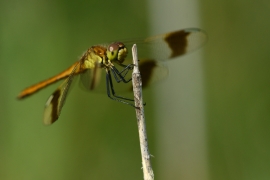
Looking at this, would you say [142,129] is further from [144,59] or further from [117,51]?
[144,59]

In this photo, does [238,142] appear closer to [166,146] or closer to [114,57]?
[166,146]

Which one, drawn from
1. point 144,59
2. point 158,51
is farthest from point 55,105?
point 158,51

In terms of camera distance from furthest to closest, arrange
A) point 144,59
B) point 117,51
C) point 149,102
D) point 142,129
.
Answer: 1. point 149,102
2. point 144,59
3. point 117,51
4. point 142,129

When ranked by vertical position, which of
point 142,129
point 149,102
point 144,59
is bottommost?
point 149,102

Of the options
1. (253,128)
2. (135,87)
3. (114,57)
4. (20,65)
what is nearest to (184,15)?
(253,128)

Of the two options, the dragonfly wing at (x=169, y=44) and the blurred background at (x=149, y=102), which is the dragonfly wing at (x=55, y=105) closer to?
the dragonfly wing at (x=169, y=44)

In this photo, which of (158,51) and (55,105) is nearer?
(55,105)
